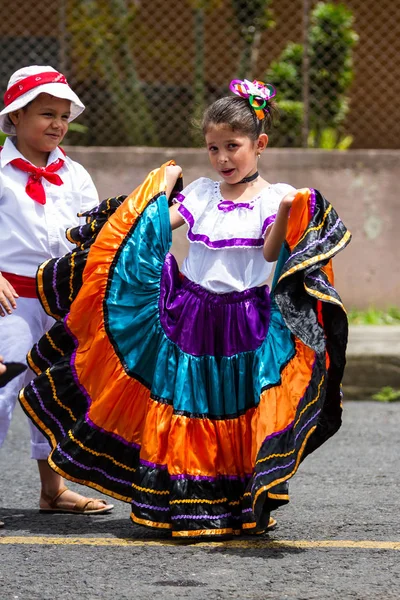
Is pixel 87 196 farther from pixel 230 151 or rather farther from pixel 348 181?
pixel 348 181

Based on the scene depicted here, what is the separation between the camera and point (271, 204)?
4340 mm

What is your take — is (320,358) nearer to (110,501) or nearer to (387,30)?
(110,501)

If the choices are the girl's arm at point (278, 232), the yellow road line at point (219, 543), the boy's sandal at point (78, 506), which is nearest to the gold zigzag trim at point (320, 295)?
the girl's arm at point (278, 232)

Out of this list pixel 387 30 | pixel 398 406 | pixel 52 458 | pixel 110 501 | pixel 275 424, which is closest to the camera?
pixel 275 424

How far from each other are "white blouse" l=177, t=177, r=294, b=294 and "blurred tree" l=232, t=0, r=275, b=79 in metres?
5.41

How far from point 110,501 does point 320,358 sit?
51.7 inches

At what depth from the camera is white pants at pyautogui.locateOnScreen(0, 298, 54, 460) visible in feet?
14.8

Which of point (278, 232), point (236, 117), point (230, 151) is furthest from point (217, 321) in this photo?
point (236, 117)

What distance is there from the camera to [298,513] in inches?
182

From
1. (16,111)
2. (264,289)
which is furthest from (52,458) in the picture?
(16,111)

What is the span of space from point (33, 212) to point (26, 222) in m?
0.05

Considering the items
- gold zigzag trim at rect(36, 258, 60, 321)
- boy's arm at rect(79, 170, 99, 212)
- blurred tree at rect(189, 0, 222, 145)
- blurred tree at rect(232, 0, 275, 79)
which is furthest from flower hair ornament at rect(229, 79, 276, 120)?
blurred tree at rect(232, 0, 275, 79)

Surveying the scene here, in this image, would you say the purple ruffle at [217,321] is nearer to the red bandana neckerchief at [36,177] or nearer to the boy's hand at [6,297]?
the boy's hand at [6,297]

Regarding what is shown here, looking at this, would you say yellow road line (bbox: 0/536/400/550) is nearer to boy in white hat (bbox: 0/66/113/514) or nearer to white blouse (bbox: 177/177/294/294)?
boy in white hat (bbox: 0/66/113/514)
